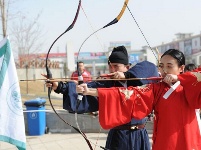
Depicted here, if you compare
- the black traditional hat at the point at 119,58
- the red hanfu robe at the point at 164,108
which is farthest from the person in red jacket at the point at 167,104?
the black traditional hat at the point at 119,58

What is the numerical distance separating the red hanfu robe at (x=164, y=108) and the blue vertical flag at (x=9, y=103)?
48.4 inches

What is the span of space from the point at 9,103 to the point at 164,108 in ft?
5.55

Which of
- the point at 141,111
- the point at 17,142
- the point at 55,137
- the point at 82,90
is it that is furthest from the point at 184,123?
the point at 55,137

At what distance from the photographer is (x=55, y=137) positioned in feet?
21.9

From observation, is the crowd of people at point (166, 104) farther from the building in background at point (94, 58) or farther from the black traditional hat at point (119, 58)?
the building in background at point (94, 58)

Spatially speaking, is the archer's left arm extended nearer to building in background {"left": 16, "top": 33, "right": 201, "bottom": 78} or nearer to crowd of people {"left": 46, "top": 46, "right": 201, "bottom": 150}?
crowd of people {"left": 46, "top": 46, "right": 201, "bottom": 150}

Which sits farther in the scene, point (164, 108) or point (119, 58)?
point (119, 58)

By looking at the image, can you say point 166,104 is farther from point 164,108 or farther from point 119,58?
point 119,58

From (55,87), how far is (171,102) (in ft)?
3.14

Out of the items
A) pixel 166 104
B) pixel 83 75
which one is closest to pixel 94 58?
pixel 83 75

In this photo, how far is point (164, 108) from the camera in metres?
2.48

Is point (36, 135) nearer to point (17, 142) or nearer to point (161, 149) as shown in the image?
point (17, 142)

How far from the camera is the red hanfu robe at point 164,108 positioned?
8.03 ft

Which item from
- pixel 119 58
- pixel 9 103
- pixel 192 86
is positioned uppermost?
pixel 119 58
